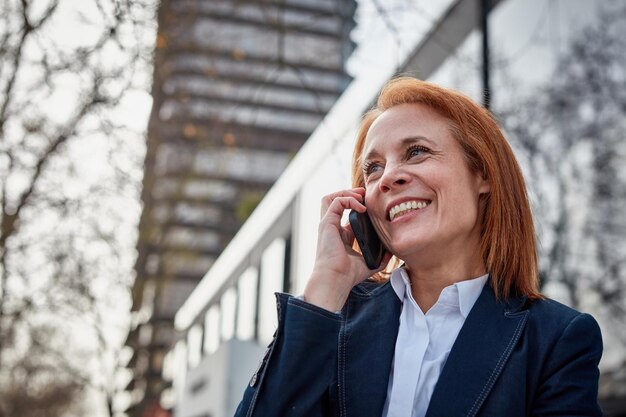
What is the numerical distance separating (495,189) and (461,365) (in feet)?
1.44

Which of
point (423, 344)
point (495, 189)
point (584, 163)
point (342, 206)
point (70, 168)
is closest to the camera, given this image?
point (423, 344)

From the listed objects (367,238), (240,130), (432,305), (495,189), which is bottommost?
(432,305)

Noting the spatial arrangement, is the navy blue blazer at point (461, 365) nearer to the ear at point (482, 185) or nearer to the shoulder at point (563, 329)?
the shoulder at point (563, 329)

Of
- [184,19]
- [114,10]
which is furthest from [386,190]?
[184,19]

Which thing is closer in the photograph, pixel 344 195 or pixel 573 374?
pixel 573 374

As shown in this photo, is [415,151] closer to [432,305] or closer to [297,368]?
[432,305]

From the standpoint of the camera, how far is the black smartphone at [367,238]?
2.08m

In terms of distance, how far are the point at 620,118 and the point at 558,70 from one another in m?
0.94

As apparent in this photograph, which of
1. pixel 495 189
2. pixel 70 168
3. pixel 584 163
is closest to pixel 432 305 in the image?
pixel 495 189

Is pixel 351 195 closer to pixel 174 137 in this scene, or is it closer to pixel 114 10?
pixel 114 10

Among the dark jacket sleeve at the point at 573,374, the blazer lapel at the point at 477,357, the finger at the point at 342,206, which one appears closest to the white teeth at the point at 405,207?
the finger at the point at 342,206

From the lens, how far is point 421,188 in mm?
1969

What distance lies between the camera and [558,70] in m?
6.76

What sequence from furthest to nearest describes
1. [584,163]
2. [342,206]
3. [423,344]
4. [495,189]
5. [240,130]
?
[240,130] < [584,163] < [342,206] < [495,189] < [423,344]
